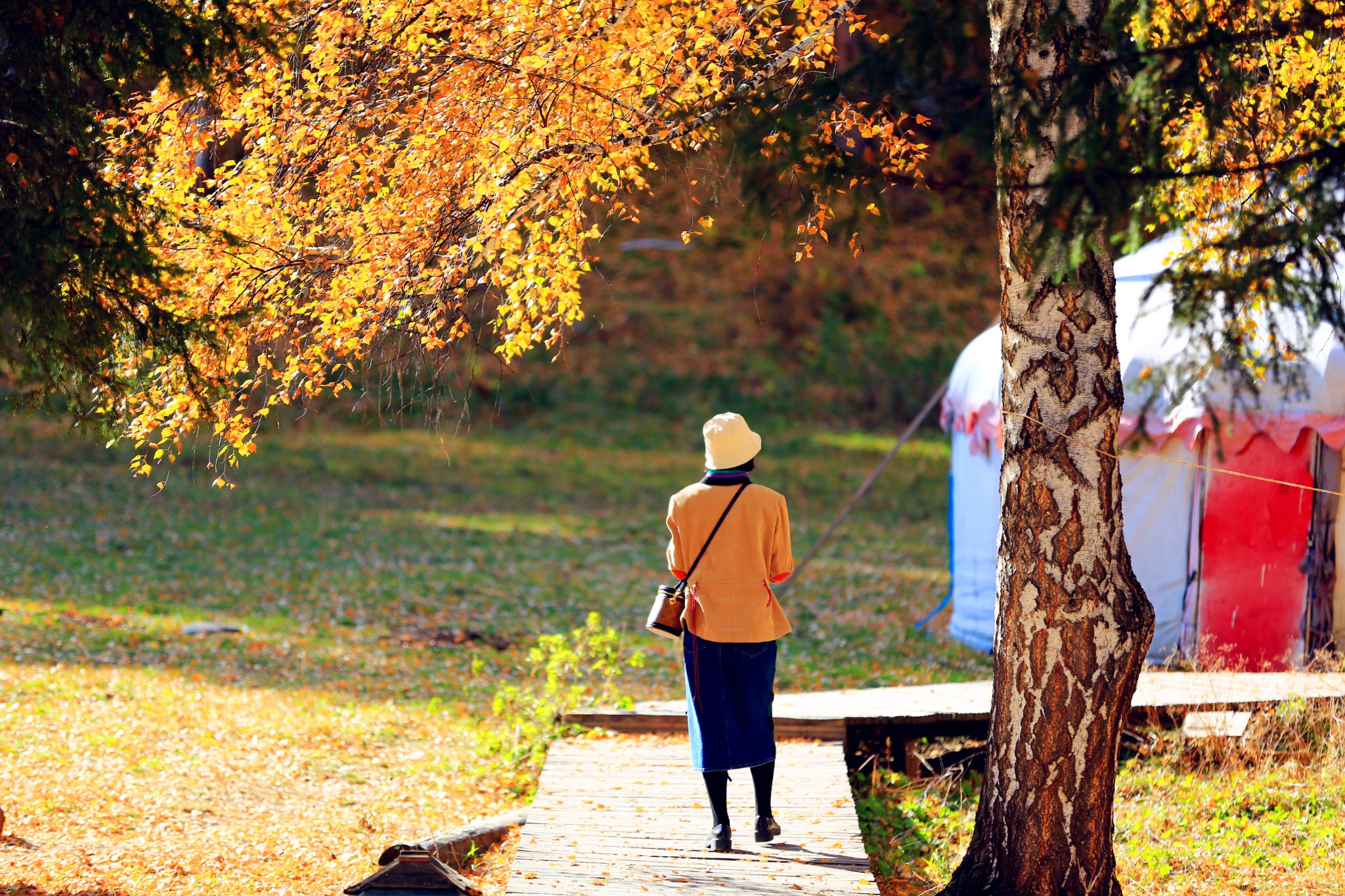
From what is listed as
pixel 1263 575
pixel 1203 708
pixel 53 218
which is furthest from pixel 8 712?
pixel 1263 575

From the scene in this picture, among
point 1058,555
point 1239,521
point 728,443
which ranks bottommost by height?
point 1239,521

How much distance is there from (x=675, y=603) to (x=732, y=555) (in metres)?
0.30

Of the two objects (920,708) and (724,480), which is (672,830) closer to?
(724,480)

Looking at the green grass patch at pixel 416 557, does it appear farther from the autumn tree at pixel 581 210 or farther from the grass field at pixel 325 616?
the autumn tree at pixel 581 210

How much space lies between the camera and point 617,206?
4891 mm

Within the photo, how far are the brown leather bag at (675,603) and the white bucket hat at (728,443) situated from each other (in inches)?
4.6

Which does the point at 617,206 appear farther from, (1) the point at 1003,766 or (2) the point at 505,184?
(1) the point at 1003,766

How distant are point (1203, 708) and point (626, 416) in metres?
17.8

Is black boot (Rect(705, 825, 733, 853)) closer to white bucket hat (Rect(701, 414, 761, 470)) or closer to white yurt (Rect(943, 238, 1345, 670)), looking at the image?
white bucket hat (Rect(701, 414, 761, 470))

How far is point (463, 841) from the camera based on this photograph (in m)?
5.68

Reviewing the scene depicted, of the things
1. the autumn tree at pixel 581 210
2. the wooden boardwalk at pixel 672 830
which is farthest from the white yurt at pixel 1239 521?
the autumn tree at pixel 581 210

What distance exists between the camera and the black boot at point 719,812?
A: 4.86 metres

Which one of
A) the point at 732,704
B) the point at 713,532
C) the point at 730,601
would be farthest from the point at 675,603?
the point at 732,704

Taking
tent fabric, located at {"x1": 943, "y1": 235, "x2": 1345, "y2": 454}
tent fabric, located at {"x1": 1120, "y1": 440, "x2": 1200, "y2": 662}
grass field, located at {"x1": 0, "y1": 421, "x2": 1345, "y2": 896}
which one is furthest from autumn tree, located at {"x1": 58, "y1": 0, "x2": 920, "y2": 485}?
tent fabric, located at {"x1": 1120, "y1": 440, "x2": 1200, "y2": 662}
